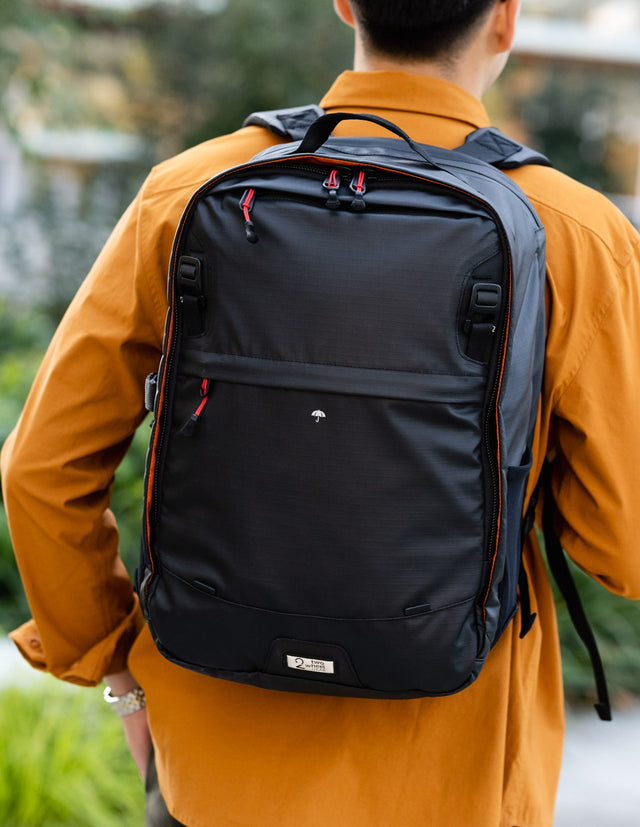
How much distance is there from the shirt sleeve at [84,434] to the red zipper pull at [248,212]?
212 millimetres

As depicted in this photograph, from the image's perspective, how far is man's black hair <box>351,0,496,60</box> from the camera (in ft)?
4.07

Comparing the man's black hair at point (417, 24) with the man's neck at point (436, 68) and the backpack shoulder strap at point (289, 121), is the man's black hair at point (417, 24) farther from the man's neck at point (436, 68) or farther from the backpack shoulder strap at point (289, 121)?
the backpack shoulder strap at point (289, 121)

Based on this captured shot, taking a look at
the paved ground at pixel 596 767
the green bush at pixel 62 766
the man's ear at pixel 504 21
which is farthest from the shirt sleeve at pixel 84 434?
the paved ground at pixel 596 767

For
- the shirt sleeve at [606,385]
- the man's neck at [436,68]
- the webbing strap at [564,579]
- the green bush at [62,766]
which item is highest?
the man's neck at [436,68]

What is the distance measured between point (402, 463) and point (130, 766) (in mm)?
2029

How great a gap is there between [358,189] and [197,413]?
0.36m

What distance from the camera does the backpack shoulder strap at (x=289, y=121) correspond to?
4.23 feet

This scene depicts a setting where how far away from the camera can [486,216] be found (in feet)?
3.53

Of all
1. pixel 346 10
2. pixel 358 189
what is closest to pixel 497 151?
pixel 358 189

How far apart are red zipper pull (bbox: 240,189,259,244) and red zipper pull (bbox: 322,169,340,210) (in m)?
0.10

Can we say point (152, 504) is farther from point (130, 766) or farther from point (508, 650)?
point (130, 766)

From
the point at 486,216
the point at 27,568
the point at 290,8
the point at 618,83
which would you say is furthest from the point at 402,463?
the point at 618,83

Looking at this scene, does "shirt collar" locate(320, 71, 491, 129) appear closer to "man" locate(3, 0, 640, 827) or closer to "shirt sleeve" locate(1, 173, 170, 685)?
"man" locate(3, 0, 640, 827)

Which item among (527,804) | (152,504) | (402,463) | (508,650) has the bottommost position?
(527,804)
